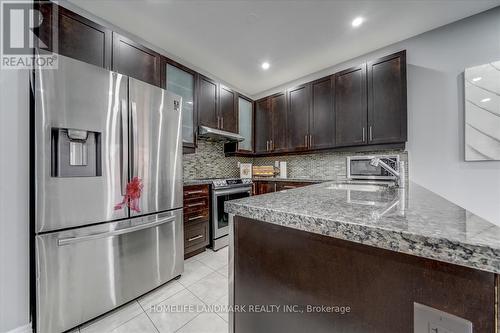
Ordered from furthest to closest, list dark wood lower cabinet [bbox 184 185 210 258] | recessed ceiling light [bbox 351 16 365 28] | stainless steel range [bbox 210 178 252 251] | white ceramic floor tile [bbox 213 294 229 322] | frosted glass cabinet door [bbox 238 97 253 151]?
frosted glass cabinet door [bbox 238 97 253 151] < stainless steel range [bbox 210 178 252 251] < dark wood lower cabinet [bbox 184 185 210 258] < recessed ceiling light [bbox 351 16 365 28] < white ceramic floor tile [bbox 213 294 229 322]

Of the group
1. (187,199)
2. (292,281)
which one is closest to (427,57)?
(292,281)

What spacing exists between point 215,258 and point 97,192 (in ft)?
5.12

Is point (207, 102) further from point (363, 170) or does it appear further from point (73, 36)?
point (363, 170)

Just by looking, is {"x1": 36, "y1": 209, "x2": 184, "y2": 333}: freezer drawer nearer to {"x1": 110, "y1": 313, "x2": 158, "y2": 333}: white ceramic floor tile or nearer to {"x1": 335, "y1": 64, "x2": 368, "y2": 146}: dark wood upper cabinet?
{"x1": 110, "y1": 313, "x2": 158, "y2": 333}: white ceramic floor tile

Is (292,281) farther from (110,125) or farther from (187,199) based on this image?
(187,199)

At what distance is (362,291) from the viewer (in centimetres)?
45

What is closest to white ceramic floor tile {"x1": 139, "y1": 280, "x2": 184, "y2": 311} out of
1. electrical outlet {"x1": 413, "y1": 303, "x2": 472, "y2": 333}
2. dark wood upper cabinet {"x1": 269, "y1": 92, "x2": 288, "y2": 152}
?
electrical outlet {"x1": 413, "y1": 303, "x2": 472, "y2": 333}

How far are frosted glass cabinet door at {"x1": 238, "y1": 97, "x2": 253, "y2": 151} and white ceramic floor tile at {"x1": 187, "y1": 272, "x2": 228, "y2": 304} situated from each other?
215 centimetres

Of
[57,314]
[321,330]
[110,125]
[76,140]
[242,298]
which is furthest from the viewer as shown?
[110,125]

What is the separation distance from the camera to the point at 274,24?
2.09 m

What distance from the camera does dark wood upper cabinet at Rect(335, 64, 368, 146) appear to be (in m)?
2.54

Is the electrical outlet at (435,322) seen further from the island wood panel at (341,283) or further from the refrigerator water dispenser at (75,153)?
the refrigerator water dispenser at (75,153)

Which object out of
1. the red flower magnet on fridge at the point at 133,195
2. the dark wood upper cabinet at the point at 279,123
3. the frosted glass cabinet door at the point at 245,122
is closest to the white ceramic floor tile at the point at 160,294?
the red flower magnet on fridge at the point at 133,195

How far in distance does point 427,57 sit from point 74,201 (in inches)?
148
